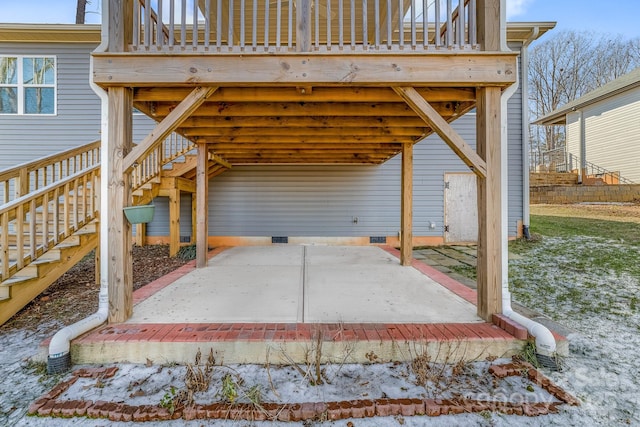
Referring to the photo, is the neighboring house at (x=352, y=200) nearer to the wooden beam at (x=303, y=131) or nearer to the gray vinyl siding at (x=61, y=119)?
the gray vinyl siding at (x=61, y=119)

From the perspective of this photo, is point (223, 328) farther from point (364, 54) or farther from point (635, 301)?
point (635, 301)

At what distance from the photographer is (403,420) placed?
1.65 m

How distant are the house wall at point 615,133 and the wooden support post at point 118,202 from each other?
16.2m

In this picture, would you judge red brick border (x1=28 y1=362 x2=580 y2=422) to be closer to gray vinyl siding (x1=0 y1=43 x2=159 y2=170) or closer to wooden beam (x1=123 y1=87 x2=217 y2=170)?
wooden beam (x1=123 y1=87 x2=217 y2=170)

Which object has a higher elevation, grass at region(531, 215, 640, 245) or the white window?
the white window

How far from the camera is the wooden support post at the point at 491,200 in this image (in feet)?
8.04

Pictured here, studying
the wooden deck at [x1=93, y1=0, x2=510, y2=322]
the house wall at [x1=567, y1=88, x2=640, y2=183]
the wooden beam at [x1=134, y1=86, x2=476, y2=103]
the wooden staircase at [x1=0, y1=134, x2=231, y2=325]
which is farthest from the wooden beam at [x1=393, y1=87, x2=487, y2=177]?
the house wall at [x1=567, y1=88, x2=640, y2=183]

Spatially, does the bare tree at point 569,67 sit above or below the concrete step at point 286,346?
above

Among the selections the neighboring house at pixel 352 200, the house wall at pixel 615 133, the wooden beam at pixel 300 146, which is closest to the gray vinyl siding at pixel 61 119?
the neighboring house at pixel 352 200

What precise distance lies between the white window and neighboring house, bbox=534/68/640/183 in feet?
58.0

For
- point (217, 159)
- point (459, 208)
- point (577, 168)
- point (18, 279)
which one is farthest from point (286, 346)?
point (577, 168)

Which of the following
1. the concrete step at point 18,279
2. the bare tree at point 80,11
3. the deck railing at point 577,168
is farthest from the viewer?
the deck railing at point 577,168

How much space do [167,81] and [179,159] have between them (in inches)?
177

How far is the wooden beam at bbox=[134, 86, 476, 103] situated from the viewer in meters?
2.71
